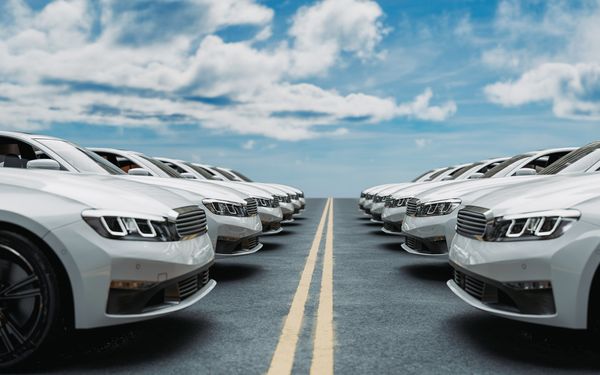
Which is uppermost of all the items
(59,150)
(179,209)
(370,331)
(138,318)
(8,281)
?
(59,150)

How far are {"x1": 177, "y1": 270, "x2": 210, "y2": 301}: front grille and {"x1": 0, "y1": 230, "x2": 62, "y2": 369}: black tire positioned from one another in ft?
2.72

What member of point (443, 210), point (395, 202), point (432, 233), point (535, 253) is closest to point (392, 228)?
point (395, 202)

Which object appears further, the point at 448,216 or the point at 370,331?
the point at 448,216

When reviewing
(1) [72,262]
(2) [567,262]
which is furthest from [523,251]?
(1) [72,262]

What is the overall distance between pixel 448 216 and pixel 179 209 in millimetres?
3946

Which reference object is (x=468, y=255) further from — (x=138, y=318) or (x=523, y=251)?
(x=138, y=318)

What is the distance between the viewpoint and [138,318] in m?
3.93

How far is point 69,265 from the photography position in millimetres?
3756

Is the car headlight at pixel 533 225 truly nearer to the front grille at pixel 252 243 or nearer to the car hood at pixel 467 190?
the car hood at pixel 467 190

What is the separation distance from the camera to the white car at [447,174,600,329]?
374 centimetres

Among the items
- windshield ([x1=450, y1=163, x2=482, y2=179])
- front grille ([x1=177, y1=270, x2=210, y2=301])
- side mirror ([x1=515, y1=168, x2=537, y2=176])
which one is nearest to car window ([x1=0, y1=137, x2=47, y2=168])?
front grille ([x1=177, y1=270, x2=210, y2=301])

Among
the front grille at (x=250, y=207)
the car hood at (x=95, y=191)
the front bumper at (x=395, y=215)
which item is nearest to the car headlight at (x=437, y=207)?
the front grille at (x=250, y=207)

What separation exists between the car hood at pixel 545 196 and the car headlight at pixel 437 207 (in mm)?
2620

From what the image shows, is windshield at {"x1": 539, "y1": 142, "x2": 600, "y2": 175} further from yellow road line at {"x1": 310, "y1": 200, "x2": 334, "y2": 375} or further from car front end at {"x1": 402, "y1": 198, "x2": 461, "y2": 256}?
yellow road line at {"x1": 310, "y1": 200, "x2": 334, "y2": 375}
